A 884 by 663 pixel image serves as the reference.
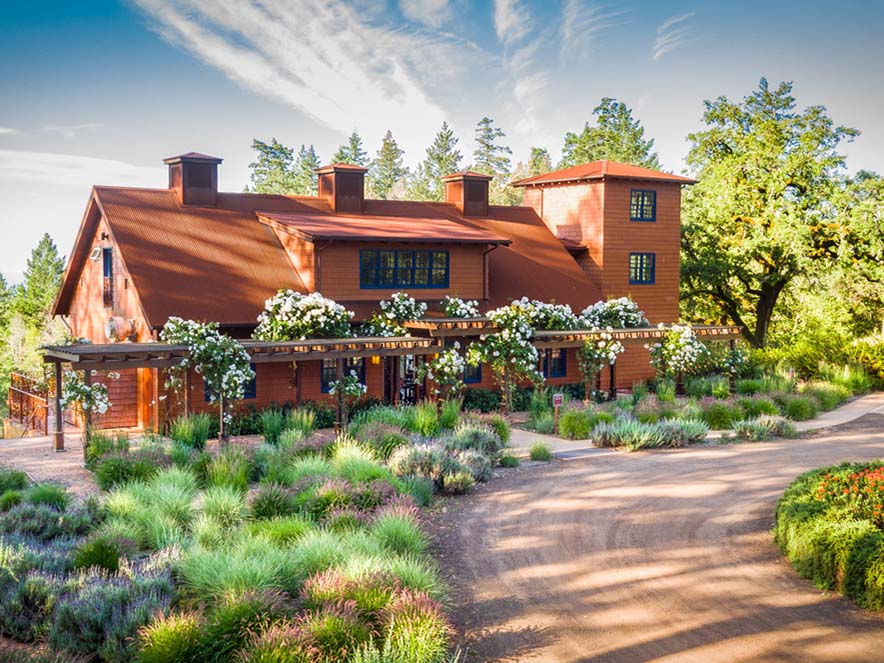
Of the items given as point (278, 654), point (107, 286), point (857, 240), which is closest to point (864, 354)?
point (857, 240)

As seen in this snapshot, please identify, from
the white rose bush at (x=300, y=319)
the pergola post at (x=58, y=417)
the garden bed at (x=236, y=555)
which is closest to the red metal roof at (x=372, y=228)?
the white rose bush at (x=300, y=319)

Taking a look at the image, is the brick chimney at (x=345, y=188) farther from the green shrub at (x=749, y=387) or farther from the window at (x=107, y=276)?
the green shrub at (x=749, y=387)

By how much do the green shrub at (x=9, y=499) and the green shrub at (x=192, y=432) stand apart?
4.28 meters

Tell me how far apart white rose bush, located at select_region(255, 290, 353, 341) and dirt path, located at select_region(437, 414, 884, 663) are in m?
7.90

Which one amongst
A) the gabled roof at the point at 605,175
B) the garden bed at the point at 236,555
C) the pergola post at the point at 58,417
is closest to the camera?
the garden bed at the point at 236,555

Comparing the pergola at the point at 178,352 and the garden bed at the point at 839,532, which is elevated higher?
the pergola at the point at 178,352

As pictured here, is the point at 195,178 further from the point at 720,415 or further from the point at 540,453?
the point at 720,415

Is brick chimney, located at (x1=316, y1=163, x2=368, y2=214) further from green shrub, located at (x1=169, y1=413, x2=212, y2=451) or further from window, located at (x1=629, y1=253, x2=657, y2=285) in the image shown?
green shrub, located at (x1=169, y1=413, x2=212, y2=451)

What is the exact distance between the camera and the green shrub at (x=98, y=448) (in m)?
15.3

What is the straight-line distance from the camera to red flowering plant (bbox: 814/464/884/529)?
34.4ft

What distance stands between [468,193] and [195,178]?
980cm

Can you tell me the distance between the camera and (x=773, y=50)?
39.0m

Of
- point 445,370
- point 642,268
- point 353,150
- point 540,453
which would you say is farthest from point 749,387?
point 353,150

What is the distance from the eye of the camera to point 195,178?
24.9 m
